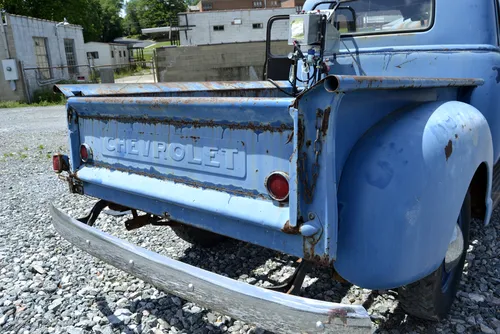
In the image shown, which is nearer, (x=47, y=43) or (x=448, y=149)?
→ (x=448, y=149)

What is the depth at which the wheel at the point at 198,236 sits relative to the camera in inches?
132

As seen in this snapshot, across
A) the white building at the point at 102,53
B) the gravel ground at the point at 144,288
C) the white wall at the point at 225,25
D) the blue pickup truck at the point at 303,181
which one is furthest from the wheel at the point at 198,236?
the white building at the point at 102,53

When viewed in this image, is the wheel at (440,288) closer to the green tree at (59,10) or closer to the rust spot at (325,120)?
the rust spot at (325,120)

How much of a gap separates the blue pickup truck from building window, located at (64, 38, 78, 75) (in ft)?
72.1

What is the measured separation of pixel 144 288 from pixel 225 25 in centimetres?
2940

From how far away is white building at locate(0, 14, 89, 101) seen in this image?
58.7 feet

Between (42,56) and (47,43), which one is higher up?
(47,43)

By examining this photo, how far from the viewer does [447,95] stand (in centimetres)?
253

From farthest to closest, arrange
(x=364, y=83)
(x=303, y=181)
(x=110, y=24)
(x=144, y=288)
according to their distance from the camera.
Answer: (x=110, y=24)
(x=144, y=288)
(x=303, y=181)
(x=364, y=83)

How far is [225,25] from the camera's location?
30.3 meters

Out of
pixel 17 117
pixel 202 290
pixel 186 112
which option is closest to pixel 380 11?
pixel 186 112

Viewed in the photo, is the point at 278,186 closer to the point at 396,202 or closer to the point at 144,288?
the point at 396,202

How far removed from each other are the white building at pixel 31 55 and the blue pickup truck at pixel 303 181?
17.7m

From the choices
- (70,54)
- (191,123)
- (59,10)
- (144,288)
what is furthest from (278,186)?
(59,10)
